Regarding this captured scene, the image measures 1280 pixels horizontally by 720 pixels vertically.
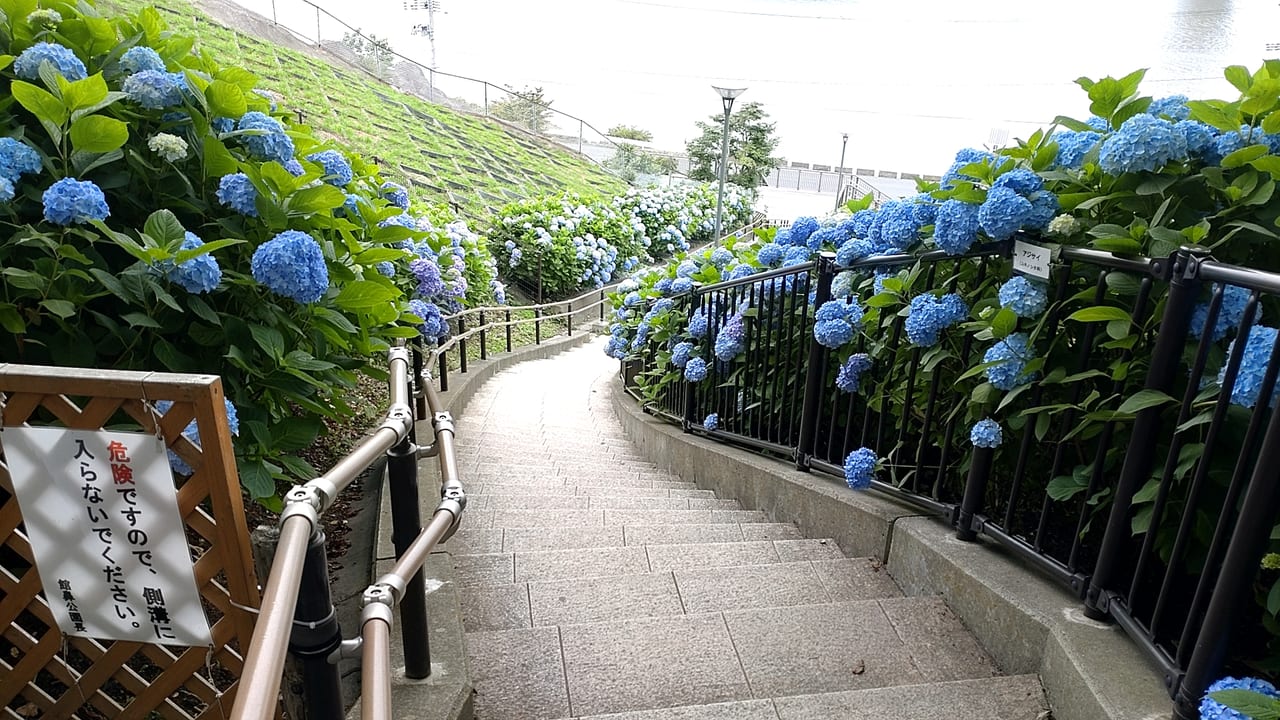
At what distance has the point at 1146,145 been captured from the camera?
1.72 m

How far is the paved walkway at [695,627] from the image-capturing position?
→ 1.84 meters

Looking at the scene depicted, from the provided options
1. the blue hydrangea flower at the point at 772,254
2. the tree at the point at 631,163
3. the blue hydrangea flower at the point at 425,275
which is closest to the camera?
the blue hydrangea flower at the point at 425,275

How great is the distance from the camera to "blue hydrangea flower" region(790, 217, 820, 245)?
4.32 m

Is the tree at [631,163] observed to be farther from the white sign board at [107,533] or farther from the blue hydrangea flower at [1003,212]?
the white sign board at [107,533]

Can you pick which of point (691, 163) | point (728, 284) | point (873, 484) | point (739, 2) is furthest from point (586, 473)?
point (739, 2)

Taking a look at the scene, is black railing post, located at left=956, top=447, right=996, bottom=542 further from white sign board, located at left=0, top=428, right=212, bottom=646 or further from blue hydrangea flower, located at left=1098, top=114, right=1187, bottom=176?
white sign board, located at left=0, top=428, right=212, bottom=646

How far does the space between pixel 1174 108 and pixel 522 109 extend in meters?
28.0

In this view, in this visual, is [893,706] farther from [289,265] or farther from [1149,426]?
[289,265]

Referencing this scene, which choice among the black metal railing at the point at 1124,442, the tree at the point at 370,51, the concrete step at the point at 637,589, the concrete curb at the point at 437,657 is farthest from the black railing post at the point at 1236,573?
the tree at the point at 370,51

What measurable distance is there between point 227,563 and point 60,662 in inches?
21.7

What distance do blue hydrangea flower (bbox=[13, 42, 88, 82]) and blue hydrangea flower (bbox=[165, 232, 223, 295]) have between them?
20.8 inches

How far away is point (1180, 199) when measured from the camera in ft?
5.92

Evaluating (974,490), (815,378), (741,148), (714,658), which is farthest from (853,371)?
(741,148)

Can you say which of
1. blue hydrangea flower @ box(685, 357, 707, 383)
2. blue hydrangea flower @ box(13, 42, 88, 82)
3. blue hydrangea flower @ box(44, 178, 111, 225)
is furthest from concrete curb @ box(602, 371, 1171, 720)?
blue hydrangea flower @ box(13, 42, 88, 82)
